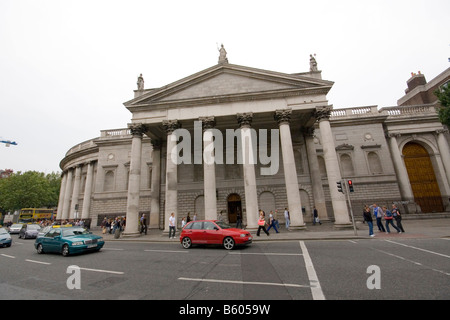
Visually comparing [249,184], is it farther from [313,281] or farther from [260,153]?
[313,281]

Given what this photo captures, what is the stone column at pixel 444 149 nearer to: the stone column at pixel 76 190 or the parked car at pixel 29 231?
the parked car at pixel 29 231

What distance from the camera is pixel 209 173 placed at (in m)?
17.8

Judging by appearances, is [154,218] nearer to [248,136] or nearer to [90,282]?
[248,136]

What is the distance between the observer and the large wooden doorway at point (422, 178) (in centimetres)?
2375

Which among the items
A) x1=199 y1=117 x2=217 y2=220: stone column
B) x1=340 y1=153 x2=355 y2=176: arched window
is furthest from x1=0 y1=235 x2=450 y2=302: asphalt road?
x1=340 y1=153 x2=355 y2=176: arched window

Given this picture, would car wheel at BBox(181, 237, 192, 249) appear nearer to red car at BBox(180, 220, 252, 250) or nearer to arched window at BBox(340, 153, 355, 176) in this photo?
red car at BBox(180, 220, 252, 250)

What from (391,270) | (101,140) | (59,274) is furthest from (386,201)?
(101,140)

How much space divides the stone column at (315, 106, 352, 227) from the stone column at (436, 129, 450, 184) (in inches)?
694

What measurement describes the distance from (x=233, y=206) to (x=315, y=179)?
9407 mm

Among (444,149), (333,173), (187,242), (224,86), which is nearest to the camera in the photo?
(187,242)

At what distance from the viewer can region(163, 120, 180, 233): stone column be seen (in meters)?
17.5

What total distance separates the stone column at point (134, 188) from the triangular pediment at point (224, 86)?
2.84 meters

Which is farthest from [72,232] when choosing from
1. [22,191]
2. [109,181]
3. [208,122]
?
[22,191]

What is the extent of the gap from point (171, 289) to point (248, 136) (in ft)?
46.8
